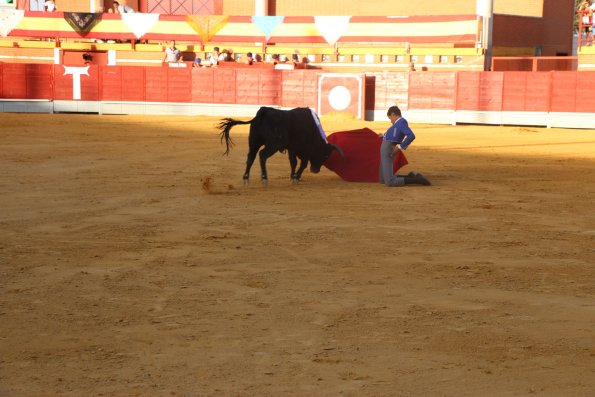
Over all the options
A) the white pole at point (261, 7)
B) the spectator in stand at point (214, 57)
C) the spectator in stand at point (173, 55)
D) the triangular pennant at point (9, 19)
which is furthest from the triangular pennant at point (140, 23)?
the white pole at point (261, 7)

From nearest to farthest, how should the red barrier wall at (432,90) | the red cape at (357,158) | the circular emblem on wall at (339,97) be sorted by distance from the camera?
the red cape at (357,158), the red barrier wall at (432,90), the circular emblem on wall at (339,97)

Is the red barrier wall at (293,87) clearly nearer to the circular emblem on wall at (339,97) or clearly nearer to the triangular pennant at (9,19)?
the circular emblem on wall at (339,97)

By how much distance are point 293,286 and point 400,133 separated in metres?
4.93

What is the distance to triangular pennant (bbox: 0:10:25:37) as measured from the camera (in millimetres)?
30438

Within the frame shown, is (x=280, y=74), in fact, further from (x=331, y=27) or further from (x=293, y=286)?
(x=293, y=286)

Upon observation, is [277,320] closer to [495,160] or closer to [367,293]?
[367,293]

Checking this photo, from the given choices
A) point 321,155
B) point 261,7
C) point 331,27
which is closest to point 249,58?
point 331,27

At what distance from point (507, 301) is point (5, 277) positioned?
325cm

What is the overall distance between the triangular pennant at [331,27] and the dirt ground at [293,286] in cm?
1805

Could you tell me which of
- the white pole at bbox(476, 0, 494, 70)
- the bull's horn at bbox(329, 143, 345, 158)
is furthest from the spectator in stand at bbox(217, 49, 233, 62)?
the bull's horn at bbox(329, 143, 345, 158)

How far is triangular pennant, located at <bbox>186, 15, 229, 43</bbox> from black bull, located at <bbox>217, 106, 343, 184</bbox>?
768 inches

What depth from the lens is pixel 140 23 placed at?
30.0 meters

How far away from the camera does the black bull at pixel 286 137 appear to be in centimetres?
1033

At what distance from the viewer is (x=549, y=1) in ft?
117
